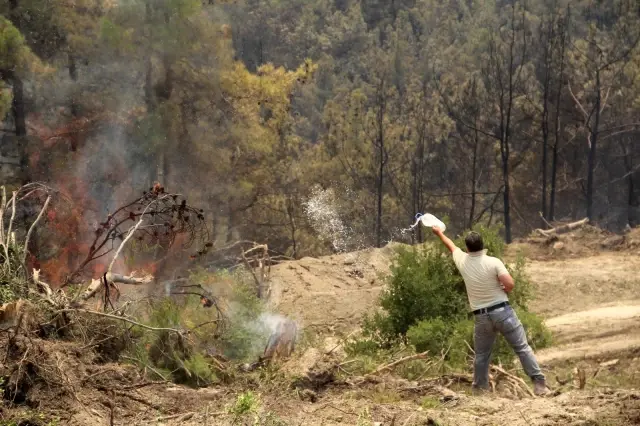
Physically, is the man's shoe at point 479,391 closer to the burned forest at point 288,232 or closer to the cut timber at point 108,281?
the burned forest at point 288,232

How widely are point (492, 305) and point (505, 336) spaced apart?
302 millimetres

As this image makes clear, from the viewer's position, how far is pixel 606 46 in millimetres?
32656

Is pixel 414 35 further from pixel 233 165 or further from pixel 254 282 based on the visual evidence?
pixel 254 282

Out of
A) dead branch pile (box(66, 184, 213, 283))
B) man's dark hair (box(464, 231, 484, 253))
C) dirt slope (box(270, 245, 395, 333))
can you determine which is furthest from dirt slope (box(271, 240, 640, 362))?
man's dark hair (box(464, 231, 484, 253))

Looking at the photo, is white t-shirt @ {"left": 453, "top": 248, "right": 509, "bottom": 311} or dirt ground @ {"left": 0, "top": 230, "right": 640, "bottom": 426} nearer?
dirt ground @ {"left": 0, "top": 230, "right": 640, "bottom": 426}

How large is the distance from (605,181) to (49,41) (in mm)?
21778

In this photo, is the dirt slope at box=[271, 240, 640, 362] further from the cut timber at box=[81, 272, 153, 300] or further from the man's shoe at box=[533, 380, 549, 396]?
the cut timber at box=[81, 272, 153, 300]

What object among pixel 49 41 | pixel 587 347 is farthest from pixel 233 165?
pixel 587 347

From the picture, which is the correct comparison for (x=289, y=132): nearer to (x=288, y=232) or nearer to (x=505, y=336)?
(x=288, y=232)

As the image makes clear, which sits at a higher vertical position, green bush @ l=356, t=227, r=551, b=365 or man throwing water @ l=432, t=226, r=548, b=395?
man throwing water @ l=432, t=226, r=548, b=395

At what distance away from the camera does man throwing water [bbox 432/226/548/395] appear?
729 cm

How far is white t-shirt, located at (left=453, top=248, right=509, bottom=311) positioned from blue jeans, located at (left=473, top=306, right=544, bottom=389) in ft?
0.35

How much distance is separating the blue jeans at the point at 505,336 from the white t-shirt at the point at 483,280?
0.11 metres

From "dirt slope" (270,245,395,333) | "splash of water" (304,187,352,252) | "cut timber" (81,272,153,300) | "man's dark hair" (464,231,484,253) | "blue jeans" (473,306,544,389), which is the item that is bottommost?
"splash of water" (304,187,352,252)
